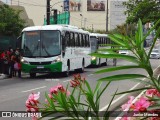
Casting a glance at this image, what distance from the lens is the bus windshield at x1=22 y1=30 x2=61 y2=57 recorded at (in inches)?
882

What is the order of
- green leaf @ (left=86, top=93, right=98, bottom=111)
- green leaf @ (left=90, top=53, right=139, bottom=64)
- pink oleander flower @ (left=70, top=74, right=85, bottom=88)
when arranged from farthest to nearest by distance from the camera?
pink oleander flower @ (left=70, top=74, right=85, bottom=88) < green leaf @ (left=86, top=93, right=98, bottom=111) < green leaf @ (left=90, top=53, right=139, bottom=64)

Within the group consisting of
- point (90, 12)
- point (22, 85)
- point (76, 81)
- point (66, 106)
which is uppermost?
point (90, 12)

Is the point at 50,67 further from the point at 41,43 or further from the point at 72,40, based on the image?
the point at 72,40

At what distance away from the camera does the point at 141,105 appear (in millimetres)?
2982

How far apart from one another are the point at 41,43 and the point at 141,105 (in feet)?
64.5

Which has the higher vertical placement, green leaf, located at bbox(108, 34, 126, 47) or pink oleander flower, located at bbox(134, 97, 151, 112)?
green leaf, located at bbox(108, 34, 126, 47)

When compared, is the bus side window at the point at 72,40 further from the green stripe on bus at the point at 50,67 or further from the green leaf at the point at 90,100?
the green leaf at the point at 90,100

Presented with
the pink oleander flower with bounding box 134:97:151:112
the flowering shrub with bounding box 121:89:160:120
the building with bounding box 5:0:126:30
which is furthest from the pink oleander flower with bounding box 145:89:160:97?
the building with bounding box 5:0:126:30

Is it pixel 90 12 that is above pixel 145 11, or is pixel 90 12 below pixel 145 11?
above

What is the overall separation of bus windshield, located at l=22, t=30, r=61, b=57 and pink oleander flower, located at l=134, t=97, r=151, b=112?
1937cm

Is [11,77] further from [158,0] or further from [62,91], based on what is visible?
[62,91]

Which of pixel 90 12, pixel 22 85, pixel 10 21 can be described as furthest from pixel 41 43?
pixel 90 12

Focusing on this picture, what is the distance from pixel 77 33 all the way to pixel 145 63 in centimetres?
2327

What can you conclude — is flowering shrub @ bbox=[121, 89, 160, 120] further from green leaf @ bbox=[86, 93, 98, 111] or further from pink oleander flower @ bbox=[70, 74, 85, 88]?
pink oleander flower @ bbox=[70, 74, 85, 88]
